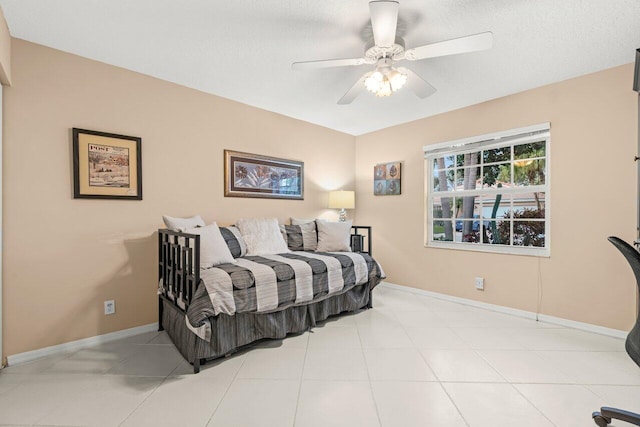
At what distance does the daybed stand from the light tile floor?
0.16 metres

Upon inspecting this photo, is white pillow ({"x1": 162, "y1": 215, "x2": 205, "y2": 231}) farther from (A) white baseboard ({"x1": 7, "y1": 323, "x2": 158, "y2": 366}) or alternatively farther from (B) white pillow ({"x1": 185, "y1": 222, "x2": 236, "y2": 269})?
(A) white baseboard ({"x1": 7, "y1": 323, "x2": 158, "y2": 366})

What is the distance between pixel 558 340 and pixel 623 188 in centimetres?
137

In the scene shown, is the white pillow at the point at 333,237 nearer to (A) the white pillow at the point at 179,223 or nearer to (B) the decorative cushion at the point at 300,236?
(B) the decorative cushion at the point at 300,236

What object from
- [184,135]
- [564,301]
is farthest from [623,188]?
[184,135]

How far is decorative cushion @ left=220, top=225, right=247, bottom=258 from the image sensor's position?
2.77m

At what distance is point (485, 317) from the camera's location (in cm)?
300

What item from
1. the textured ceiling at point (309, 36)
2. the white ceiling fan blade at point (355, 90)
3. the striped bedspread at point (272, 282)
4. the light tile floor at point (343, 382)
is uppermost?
the textured ceiling at point (309, 36)

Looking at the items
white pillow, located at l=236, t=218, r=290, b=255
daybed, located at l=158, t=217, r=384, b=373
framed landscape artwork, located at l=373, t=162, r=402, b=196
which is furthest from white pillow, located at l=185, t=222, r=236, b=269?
framed landscape artwork, located at l=373, t=162, r=402, b=196

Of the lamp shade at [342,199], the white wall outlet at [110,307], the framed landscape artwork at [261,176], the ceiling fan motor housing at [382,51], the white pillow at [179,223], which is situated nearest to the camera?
the ceiling fan motor housing at [382,51]

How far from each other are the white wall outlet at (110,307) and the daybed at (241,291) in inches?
13.7

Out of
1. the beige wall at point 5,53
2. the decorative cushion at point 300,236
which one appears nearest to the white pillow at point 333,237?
the decorative cushion at point 300,236

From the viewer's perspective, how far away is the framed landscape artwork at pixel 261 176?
323 cm

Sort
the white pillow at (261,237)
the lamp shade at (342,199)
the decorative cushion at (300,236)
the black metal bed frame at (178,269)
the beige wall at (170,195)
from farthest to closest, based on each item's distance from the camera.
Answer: the lamp shade at (342,199) < the decorative cushion at (300,236) < the white pillow at (261,237) < the beige wall at (170,195) < the black metal bed frame at (178,269)

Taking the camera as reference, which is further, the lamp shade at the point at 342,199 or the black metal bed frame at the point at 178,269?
the lamp shade at the point at 342,199
